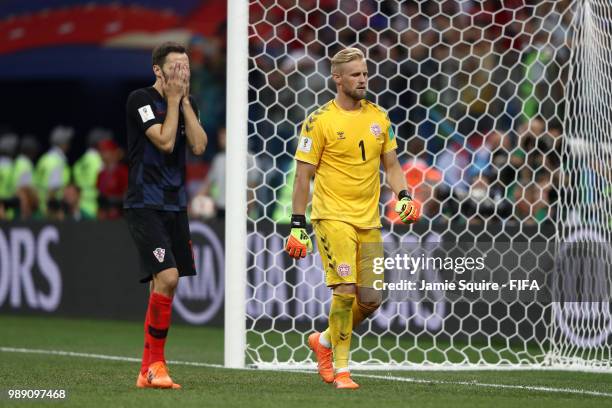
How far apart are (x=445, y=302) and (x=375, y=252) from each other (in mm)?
3584

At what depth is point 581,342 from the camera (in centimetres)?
948

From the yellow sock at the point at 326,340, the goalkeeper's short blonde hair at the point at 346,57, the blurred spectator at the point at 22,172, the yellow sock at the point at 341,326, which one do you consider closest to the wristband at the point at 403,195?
the yellow sock at the point at 341,326

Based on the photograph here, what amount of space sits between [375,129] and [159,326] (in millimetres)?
1661

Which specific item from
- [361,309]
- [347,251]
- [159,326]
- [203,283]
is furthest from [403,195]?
[203,283]

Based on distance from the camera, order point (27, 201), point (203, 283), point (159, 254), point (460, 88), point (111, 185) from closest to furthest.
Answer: point (159, 254)
point (460, 88)
point (203, 283)
point (111, 185)
point (27, 201)

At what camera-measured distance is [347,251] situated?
23.3 ft

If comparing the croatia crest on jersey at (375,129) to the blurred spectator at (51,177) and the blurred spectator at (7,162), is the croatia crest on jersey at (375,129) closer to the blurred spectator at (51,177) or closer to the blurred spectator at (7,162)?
the blurred spectator at (51,177)

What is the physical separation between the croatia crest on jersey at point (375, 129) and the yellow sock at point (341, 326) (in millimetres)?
935

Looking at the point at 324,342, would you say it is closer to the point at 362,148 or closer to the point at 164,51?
the point at 362,148

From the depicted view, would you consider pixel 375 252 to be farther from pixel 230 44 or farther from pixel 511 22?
pixel 511 22

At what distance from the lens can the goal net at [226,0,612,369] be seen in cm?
945

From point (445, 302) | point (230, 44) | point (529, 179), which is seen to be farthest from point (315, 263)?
point (230, 44)

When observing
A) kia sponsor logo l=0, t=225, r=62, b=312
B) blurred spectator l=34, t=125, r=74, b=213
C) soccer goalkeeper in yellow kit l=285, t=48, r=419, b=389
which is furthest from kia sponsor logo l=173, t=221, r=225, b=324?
soccer goalkeeper in yellow kit l=285, t=48, r=419, b=389

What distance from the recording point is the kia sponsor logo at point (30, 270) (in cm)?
1373
